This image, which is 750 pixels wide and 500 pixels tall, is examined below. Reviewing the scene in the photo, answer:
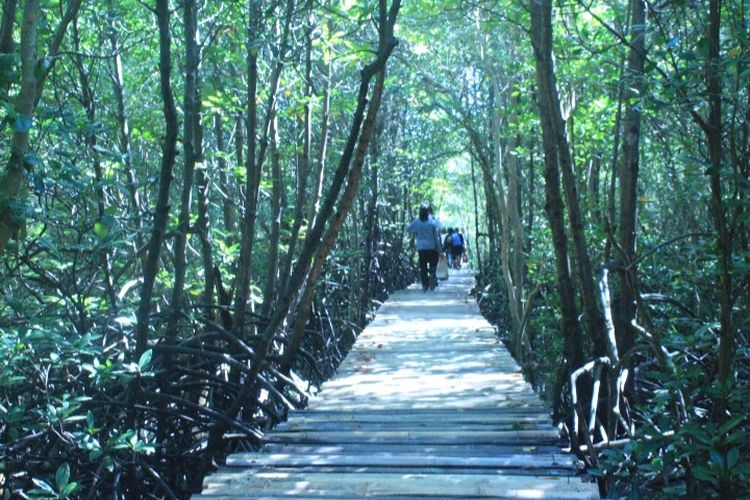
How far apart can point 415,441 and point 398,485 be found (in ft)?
2.77

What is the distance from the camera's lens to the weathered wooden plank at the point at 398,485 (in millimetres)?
3326

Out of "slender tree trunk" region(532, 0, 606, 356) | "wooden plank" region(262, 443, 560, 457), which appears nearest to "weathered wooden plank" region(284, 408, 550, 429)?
"wooden plank" region(262, 443, 560, 457)

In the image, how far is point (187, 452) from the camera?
5215 millimetres

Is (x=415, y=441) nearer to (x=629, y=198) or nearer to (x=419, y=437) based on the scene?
(x=419, y=437)

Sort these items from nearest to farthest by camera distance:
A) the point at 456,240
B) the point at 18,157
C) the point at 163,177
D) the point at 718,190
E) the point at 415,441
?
the point at 18,157
the point at 718,190
the point at 415,441
the point at 163,177
the point at 456,240

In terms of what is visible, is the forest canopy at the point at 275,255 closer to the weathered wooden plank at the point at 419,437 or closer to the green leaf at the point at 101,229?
the green leaf at the point at 101,229

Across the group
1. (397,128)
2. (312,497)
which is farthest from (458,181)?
(312,497)

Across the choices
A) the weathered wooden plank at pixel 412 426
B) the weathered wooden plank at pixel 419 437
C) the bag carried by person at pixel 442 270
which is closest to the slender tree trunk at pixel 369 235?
the bag carried by person at pixel 442 270

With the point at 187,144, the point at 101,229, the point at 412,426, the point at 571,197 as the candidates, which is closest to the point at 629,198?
the point at 571,197

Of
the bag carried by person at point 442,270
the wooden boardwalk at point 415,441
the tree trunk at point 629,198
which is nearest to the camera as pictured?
the wooden boardwalk at point 415,441

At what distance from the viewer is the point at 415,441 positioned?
427cm

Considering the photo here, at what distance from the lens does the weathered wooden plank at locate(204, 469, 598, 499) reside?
3.33m

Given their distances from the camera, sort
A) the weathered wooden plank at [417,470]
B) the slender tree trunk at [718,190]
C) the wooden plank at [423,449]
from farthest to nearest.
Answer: the wooden plank at [423,449] < the weathered wooden plank at [417,470] < the slender tree trunk at [718,190]

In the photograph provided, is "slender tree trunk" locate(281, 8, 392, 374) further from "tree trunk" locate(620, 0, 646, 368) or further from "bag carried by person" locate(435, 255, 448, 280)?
"bag carried by person" locate(435, 255, 448, 280)
